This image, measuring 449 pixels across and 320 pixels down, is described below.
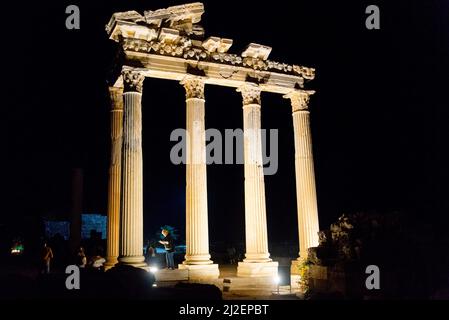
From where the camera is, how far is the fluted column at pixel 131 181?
17359mm

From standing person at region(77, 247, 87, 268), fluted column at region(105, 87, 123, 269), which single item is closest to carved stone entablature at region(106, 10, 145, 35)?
fluted column at region(105, 87, 123, 269)

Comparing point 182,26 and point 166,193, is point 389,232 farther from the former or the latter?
point 166,193

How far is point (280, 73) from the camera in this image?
22891 millimetres

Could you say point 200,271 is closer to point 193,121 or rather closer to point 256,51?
point 193,121

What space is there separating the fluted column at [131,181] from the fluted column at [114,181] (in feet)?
6.71

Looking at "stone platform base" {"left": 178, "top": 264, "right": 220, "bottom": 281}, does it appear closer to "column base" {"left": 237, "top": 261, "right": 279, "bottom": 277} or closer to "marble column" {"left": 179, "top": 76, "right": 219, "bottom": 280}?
"marble column" {"left": 179, "top": 76, "right": 219, "bottom": 280}

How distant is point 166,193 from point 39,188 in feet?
39.3

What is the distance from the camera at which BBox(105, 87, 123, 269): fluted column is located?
20031 mm

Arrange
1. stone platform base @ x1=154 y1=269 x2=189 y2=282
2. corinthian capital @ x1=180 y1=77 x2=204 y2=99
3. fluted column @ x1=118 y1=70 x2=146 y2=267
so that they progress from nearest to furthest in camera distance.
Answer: fluted column @ x1=118 y1=70 x2=146 y2=267 < stone platform base @ x1=154 y1=269 x2=189 y2=282 < corinthian capital @ x1=180 y1=77 x2=204 y2=99

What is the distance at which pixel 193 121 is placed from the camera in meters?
20.0

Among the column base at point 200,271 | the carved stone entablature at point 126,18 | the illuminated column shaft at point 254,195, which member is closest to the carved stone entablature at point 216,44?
the illuminated column shaft at point 254,195

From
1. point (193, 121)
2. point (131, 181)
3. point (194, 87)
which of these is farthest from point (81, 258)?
point (194, 87)

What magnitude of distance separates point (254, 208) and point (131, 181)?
21.8ft
